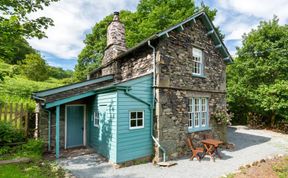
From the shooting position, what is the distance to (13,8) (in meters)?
6.74

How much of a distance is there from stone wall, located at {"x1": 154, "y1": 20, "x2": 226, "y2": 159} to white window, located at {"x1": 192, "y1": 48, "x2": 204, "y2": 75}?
0.95ft

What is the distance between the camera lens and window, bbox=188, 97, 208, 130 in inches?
395

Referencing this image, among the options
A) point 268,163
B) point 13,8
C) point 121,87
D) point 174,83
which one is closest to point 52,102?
point 121,87

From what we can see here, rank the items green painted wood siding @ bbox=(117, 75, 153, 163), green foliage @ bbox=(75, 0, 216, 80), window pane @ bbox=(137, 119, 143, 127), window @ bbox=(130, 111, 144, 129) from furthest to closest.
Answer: green foliage @ bbox=(75, 0, 216, 80) → window pane @ bbox=(137, 119, 143, 127) → window @ bbox=(130, 111, 144, 129) → green painted wood siding @ bbox=(117, 75, 153, 163)

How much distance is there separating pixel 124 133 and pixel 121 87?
196cm

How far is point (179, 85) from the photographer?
9.32 meters

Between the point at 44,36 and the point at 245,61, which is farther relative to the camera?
the point at 245,61

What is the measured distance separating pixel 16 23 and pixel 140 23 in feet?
59.2

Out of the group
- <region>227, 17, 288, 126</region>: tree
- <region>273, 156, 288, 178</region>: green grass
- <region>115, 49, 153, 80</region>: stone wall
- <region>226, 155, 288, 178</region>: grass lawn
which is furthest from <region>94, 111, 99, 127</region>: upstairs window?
<region>227, 17, 288, 126</region>: tree

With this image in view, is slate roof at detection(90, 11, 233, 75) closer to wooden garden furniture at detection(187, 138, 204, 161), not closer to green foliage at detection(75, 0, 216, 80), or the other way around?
wooden garden furniture at detection(187, 138, 204, 161)

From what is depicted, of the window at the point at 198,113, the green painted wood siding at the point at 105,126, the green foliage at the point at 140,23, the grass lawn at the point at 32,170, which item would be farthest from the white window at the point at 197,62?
the green foliage at the point at 140,23

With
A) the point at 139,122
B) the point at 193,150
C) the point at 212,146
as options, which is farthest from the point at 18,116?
the point at 212,146

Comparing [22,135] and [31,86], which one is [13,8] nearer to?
[22,135]

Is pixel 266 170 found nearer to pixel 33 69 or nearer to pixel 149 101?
pixel 149 101
